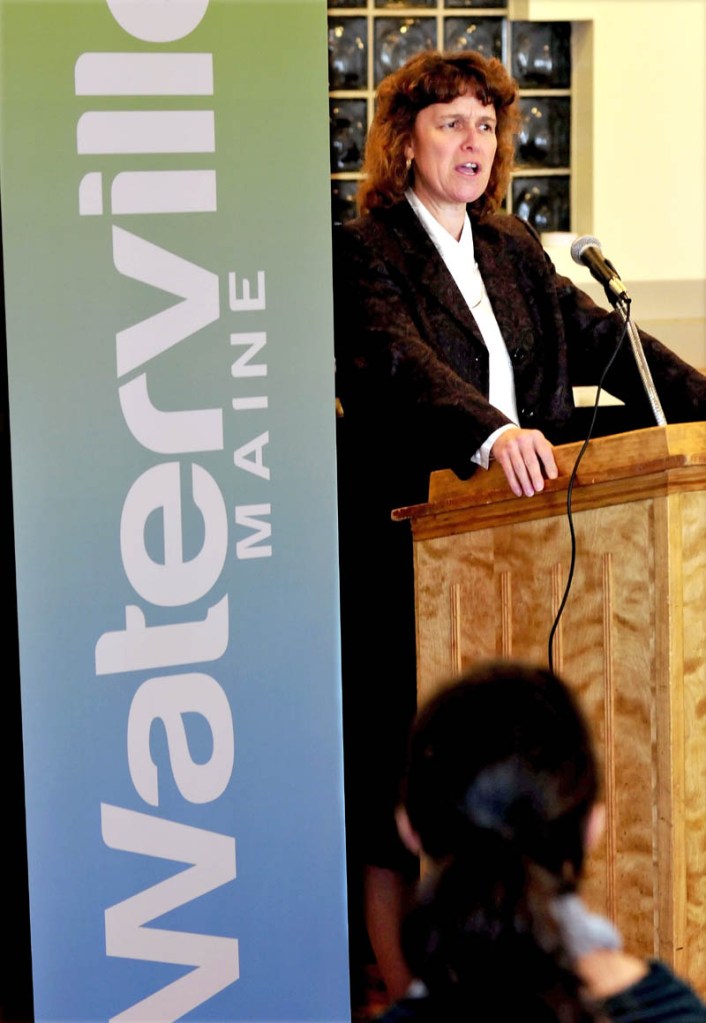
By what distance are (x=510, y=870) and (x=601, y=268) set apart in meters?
1.40

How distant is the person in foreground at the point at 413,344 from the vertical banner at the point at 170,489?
451 millimetres

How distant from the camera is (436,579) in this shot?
2279 mm

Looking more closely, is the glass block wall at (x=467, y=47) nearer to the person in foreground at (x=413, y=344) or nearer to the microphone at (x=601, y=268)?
the person in foreground at (x=413, y=344)

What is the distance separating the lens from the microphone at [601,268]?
212cm

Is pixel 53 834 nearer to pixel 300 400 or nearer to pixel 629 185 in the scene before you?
pixel 300 400

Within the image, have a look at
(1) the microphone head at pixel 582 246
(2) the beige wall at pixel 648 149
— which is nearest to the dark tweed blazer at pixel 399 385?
(1) the microphone head at pixel 582 246

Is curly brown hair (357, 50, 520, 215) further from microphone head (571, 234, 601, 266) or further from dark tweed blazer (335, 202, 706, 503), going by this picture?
microphone head (571, 234, 601, 266)

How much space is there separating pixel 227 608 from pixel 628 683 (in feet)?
1.75

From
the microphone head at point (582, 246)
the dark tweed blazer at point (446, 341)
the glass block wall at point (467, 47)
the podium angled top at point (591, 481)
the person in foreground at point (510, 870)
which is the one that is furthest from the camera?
the glass block wall at point (467, 47)

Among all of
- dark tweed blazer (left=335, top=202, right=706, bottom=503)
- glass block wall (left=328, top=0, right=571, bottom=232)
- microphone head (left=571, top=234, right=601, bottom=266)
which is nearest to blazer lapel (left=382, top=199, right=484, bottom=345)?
dark tweed blazer (left=335, top=202, right=706, bottom=503)

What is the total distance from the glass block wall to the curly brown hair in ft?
10.9

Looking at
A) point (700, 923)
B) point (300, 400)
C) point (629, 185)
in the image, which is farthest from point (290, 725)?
point (629, 185)

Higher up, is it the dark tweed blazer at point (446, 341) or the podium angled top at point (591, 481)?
the dark tweed blazer at point (446, 341)

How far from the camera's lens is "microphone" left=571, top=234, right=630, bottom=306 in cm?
212
